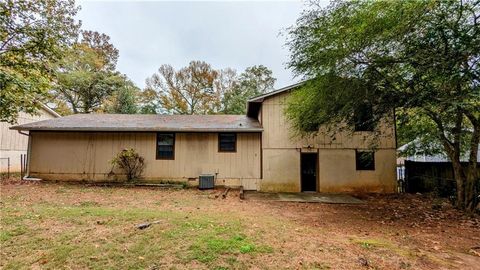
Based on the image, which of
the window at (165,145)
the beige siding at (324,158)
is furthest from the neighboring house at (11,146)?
the beige siding at (324,158)

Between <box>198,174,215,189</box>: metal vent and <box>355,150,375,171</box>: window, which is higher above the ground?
<box>355,150,375,171</box>: window

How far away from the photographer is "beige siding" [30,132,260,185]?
11188mm

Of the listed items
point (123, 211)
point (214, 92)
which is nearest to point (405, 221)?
point (123, 211)

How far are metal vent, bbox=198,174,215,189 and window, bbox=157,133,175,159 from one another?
1.70 m

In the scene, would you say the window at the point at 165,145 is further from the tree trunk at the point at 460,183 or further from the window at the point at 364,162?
the tree trunk at the point at 460,183

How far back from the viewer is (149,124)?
1165 centimetres

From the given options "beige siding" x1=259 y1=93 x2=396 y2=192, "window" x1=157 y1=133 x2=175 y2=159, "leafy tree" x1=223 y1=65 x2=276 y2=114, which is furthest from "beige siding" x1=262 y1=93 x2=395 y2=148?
"leafy tree" x1=223 y1=65 x2=276 y2=114

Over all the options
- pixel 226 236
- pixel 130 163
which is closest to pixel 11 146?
pixel 130 163

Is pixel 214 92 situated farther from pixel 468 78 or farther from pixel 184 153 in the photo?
pixel 468 78

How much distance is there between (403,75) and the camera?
666 cm

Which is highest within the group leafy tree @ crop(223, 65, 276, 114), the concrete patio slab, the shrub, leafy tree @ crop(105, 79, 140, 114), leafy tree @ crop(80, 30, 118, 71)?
leafy tree @ crop(80, 30, 118, 71)

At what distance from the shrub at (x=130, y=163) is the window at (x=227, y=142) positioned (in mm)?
3490

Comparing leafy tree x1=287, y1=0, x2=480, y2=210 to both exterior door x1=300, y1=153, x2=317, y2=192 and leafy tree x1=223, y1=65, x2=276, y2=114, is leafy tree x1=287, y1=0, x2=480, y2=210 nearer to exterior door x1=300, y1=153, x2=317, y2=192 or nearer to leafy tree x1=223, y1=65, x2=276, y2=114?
exterior door x1=300, y1=153, x2=317, y2=192

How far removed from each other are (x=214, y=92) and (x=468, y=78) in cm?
Answer: 2275
